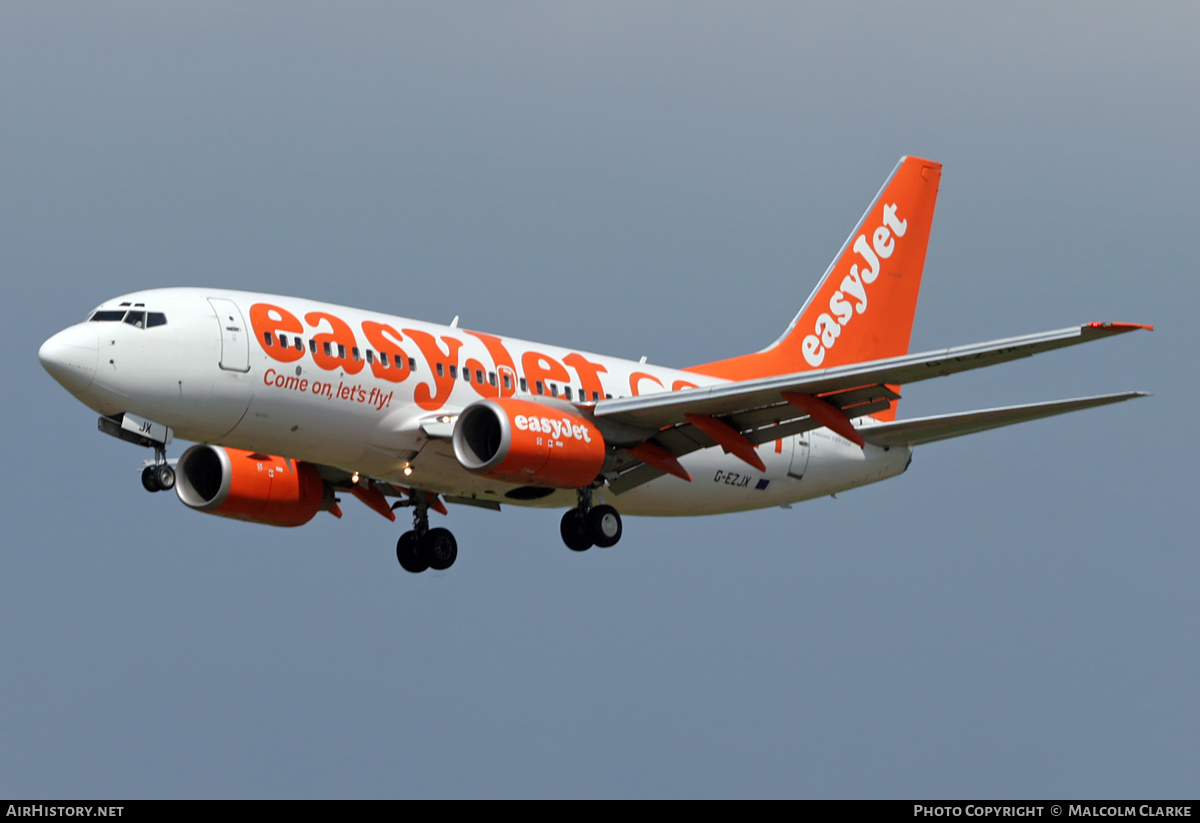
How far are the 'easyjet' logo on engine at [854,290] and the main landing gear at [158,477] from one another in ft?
62.8

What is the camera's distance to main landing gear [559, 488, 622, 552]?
3619 centimetres

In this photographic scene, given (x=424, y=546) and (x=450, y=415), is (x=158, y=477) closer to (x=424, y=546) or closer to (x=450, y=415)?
(x=450, y=415)

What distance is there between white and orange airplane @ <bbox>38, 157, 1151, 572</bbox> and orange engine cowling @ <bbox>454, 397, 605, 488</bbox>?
43 millimetres

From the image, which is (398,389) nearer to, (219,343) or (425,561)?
(219,343)

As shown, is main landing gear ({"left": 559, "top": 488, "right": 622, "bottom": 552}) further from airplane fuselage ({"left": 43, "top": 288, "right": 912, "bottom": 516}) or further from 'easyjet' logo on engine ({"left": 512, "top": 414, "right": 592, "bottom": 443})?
'easyjet' logo on engine ({"left": 512, "top": 414, "right": 592, "bottom": 443})

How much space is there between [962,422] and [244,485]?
649 inches

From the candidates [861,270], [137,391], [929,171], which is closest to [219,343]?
[137,391]

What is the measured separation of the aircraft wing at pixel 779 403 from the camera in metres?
31.3

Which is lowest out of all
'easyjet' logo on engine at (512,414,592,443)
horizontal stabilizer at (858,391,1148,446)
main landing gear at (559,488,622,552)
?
main landing gear at (559,488,622,552)

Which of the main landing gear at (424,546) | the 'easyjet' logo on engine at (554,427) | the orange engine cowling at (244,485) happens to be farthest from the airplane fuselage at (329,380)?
the orange engine cowling at (244,485)

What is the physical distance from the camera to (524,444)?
109ft

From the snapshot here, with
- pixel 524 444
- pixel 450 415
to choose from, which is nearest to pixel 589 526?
pixel 524 444

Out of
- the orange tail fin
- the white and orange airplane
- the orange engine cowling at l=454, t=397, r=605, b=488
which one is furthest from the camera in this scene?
the orange tail fin

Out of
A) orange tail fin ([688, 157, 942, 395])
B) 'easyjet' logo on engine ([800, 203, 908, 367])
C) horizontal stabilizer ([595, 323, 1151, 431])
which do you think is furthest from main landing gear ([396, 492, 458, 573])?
'easyjet' logo on engine ([800, 203, 908, 367])
